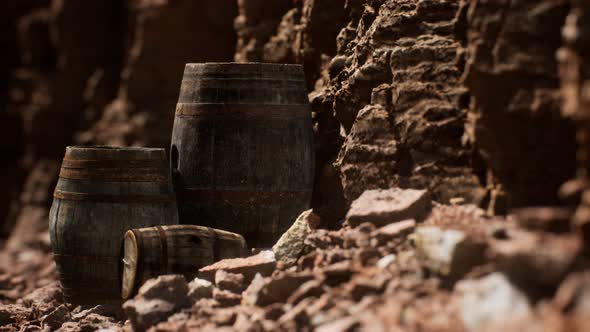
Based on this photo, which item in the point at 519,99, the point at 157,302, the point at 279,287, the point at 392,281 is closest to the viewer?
the point at 392,281

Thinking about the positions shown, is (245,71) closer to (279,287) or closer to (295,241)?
(295,241)

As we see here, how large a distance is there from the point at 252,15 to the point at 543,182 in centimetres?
481

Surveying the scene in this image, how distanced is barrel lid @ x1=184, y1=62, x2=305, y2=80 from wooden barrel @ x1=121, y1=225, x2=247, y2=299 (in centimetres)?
99

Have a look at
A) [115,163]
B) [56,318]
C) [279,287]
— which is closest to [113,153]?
[115,163]

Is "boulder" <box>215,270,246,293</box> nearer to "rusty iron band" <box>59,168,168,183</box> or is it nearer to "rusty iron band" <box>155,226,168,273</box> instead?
"rusty iron band" <box>155,226,168,273</box>

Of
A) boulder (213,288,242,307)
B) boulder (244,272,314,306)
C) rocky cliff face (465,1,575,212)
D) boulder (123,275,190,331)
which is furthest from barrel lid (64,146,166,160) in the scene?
rocky cliff face (465,1,575,212)

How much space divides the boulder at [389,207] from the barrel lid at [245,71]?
1294 millimetres

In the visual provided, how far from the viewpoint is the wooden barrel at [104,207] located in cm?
570

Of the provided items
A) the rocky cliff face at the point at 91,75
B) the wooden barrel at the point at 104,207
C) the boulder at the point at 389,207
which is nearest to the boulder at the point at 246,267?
the boulder at the point at 389,207

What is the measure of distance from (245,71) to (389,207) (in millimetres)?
1607

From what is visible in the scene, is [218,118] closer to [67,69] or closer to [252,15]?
[252,15]

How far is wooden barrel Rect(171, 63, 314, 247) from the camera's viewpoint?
5.94 meters

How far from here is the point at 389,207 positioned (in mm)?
4738

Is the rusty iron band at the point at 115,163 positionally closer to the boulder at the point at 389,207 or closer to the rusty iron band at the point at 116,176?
the rusty iron band at the point at 116,176
